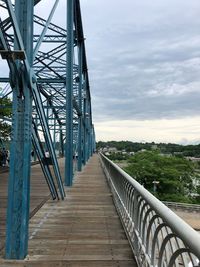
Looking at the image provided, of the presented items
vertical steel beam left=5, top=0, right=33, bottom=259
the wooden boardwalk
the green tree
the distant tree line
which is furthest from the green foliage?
the distant tree line

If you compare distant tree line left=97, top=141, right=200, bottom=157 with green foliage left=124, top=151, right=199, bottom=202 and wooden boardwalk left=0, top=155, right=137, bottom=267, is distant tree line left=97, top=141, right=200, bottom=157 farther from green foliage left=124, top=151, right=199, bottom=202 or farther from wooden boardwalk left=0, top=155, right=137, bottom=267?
wooden boardwalk left=0, top=155, right=137, bottom=267

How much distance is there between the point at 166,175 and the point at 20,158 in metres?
60.6

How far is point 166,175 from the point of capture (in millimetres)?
64750

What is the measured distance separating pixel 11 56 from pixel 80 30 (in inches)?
730

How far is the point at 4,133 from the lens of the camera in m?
26.5

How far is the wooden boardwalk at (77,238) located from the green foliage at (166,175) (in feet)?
169

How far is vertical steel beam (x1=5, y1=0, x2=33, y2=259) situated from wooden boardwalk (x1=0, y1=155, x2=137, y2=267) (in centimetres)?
29

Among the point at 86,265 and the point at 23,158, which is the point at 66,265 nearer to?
the point at 86,265

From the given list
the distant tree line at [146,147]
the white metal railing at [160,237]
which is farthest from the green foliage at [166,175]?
the distant tree line at [146,147]

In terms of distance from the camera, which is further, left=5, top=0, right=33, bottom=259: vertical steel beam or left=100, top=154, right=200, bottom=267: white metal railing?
left=5, top=0, right=33, bottom=259: vertical steel beam

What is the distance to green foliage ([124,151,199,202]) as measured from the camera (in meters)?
64.0

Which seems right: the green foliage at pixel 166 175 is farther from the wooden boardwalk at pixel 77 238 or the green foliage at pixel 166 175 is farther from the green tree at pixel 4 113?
the wooden boardwalk at pixel 77 238

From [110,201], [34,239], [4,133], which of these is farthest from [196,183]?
[34,239]

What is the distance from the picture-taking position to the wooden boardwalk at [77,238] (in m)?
5.46
